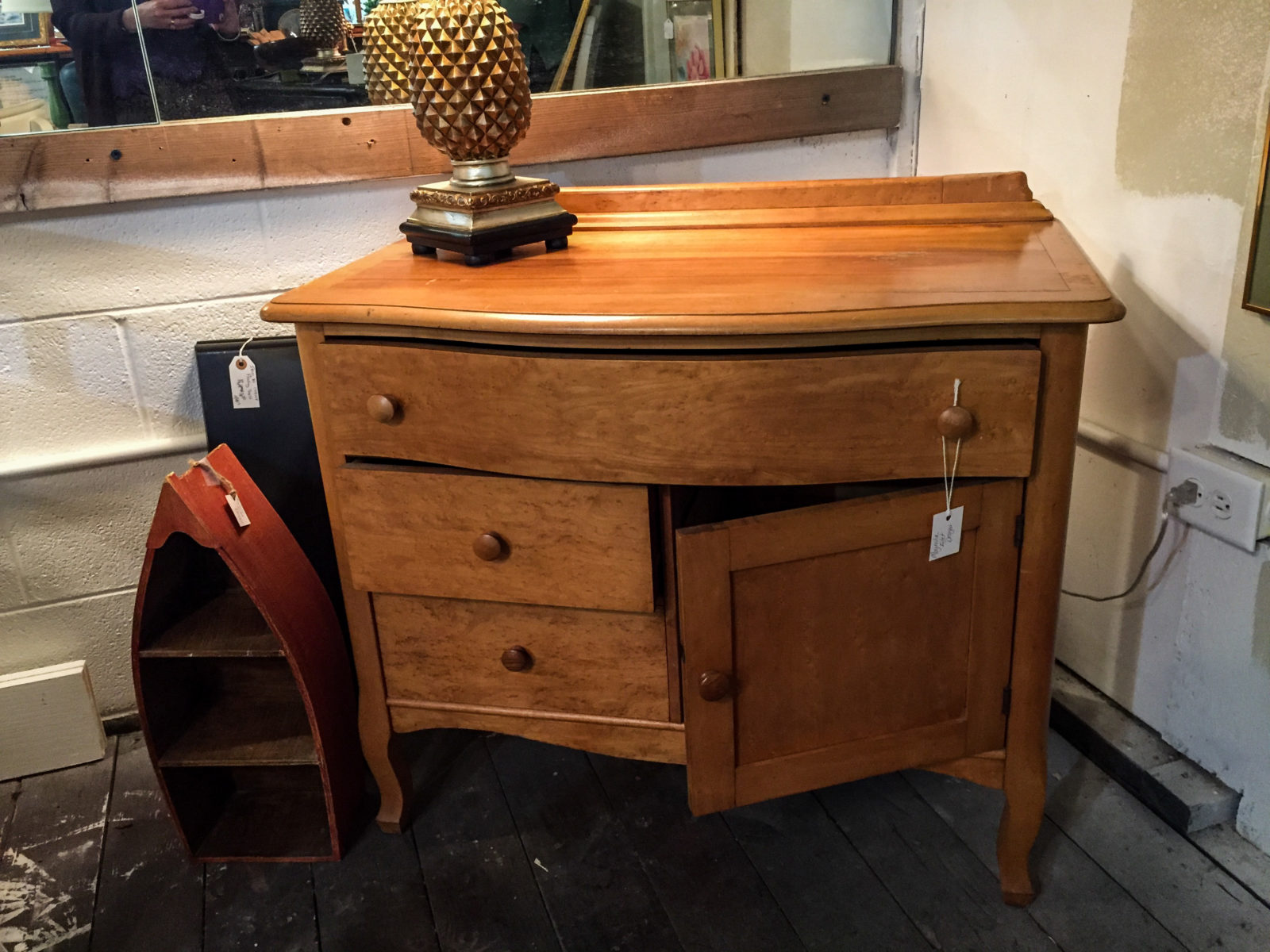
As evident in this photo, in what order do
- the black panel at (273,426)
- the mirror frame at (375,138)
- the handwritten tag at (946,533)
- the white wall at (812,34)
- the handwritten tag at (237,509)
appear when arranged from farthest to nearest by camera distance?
1. the white wall at (812,34)
2. the black panel at (273,426)
3. the mirror frame at (375,138)
4. the handwritten tag at (237,509)
5. the handwritten tag at (946,533)

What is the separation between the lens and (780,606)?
1.07 m

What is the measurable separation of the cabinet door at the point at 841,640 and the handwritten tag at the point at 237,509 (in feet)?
1.93

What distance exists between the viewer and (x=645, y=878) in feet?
4.41

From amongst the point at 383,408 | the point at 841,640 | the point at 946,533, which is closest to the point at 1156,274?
the point at 946,533

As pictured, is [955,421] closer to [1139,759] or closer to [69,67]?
[1139,759]

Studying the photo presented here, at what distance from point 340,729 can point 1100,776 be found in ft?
3.55

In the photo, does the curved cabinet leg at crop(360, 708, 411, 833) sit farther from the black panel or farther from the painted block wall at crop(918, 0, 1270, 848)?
the painted block wall at crop(918, 0, 1270, 848)

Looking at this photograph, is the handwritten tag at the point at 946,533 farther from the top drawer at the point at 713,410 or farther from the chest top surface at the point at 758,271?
the chest top surface at the point at 758,271

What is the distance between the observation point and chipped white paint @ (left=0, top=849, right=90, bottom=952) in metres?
1.31

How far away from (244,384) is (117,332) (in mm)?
207

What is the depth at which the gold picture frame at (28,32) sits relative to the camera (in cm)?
133

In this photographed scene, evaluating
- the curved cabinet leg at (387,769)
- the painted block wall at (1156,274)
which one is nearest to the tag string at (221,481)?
the curved cabinet leg at (387,769)

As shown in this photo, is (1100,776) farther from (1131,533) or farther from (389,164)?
(389,164)

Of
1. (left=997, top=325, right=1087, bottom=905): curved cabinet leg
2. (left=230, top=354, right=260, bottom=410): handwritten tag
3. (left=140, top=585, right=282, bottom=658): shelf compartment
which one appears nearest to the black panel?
(left=230, top=354, right=260, bottom=410): handwritten tag
